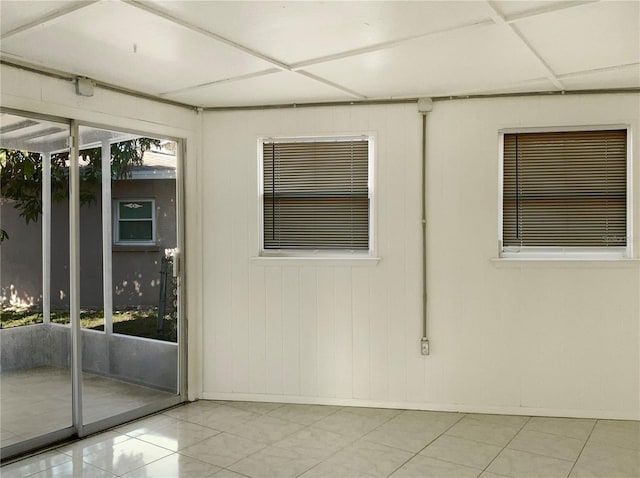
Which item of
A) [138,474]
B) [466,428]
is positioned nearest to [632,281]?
[466,428]

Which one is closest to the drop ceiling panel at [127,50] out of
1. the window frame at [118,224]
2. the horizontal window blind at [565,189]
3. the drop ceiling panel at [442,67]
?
the drop ceiling panel at [442,67]

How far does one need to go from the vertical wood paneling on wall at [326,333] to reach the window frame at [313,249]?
16 cm

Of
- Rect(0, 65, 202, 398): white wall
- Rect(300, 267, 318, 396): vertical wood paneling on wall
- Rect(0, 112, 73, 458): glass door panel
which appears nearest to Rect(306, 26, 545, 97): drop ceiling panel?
Rect(0, 65, 202, 398): white wall

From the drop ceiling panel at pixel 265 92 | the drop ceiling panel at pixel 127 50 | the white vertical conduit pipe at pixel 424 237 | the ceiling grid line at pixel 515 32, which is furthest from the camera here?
the white vertical conduit pipe at pixel 424 237

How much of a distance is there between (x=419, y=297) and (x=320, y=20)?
2340 millimetres

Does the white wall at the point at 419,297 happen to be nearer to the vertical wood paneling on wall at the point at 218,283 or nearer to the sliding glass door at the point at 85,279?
the vertical wood paneling on wall at the point at 218,283

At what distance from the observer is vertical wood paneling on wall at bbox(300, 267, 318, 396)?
4500 mm

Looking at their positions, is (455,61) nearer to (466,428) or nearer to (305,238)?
(305,238)

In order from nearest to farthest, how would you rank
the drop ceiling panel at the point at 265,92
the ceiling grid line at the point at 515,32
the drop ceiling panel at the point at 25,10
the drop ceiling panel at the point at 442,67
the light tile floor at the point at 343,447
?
the drop ceiling panel at the point at 25,10 → the ceiling grid line at the point at 515,32 → the drop ceiling panel at the point at 442,67 → the light tile floor at the point at 343,447 → the drop ceiling panel at the point at 265,92

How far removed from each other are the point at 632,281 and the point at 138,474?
3530mm

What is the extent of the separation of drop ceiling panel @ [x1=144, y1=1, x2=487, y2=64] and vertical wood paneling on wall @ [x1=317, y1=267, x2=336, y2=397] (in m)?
1.94

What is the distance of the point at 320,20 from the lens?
2.69 metres

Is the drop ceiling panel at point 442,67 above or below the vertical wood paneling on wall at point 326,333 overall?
above

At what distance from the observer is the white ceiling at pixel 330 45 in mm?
2574
